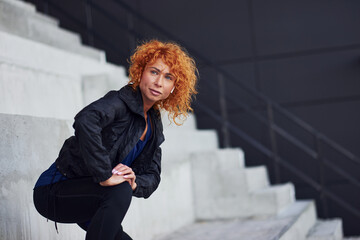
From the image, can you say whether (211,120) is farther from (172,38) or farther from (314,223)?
(314,223)

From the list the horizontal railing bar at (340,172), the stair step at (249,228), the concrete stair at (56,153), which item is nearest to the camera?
the concrete stair at (56,153)

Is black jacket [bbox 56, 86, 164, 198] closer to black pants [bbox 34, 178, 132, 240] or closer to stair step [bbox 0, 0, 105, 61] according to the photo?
black pants [bbox 34, 178, 132, 240]

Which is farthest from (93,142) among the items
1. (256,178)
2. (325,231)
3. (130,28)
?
(130,28)

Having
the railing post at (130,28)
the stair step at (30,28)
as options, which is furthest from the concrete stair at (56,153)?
the railing post at (130,28)

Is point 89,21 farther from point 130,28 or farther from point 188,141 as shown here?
point 188,141

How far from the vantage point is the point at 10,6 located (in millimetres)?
3430

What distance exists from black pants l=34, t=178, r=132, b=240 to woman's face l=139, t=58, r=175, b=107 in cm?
34

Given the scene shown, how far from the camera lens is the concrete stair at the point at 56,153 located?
224 centimetres

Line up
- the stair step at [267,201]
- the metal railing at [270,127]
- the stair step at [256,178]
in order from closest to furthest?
1. the stair step at [267,201]
2. the stair step at [256,178]
3. the metal railing at [270,127]

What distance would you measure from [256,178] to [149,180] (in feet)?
8.93

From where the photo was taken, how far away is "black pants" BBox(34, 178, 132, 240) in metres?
1.73

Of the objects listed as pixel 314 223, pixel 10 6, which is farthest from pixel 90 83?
pixel 314 223

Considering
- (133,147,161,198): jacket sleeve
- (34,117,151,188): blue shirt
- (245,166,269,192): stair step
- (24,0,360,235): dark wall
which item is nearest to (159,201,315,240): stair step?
(245,166,269,192): stair step

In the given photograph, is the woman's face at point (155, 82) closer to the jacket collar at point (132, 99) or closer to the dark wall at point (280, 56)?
the jacket collar at point (132, 99)
